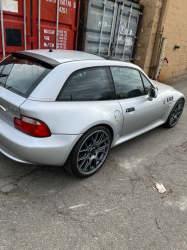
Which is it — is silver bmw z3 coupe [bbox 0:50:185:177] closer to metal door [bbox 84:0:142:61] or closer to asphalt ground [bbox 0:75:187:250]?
asphalt ground [bbox 0:75:187:250]

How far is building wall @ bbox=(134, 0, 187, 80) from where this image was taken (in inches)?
306

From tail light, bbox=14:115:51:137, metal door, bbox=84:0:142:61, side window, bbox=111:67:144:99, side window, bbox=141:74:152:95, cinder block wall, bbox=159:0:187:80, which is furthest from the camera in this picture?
cinder block wall, bbox=159:0:187:80

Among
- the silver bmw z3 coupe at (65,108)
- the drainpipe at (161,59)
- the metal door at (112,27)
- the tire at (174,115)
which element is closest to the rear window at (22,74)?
the silver bmw z3 coupe at (65,108)

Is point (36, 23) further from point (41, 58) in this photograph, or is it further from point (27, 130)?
point (27, 130)

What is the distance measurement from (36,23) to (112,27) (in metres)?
2.71

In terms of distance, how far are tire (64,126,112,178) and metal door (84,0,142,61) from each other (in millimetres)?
3518

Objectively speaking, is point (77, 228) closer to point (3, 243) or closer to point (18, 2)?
point (3, 243)

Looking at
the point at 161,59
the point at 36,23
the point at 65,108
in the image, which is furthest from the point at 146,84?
the point at 161,59

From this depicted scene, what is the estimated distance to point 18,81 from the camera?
2631 mm

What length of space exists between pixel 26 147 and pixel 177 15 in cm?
914

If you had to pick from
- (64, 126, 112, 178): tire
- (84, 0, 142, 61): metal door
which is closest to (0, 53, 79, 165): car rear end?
(64, 126, 112, 178): tire

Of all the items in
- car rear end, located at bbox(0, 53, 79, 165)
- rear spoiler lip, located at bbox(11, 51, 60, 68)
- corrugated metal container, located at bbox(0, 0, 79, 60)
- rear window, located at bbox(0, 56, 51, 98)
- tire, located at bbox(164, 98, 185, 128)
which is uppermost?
corrugated metal container, located at bbox(0, 0, 79, 60)

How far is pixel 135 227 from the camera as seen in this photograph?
7.45 feet

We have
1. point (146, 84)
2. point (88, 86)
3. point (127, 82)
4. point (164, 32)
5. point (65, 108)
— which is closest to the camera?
point (65, 108)
